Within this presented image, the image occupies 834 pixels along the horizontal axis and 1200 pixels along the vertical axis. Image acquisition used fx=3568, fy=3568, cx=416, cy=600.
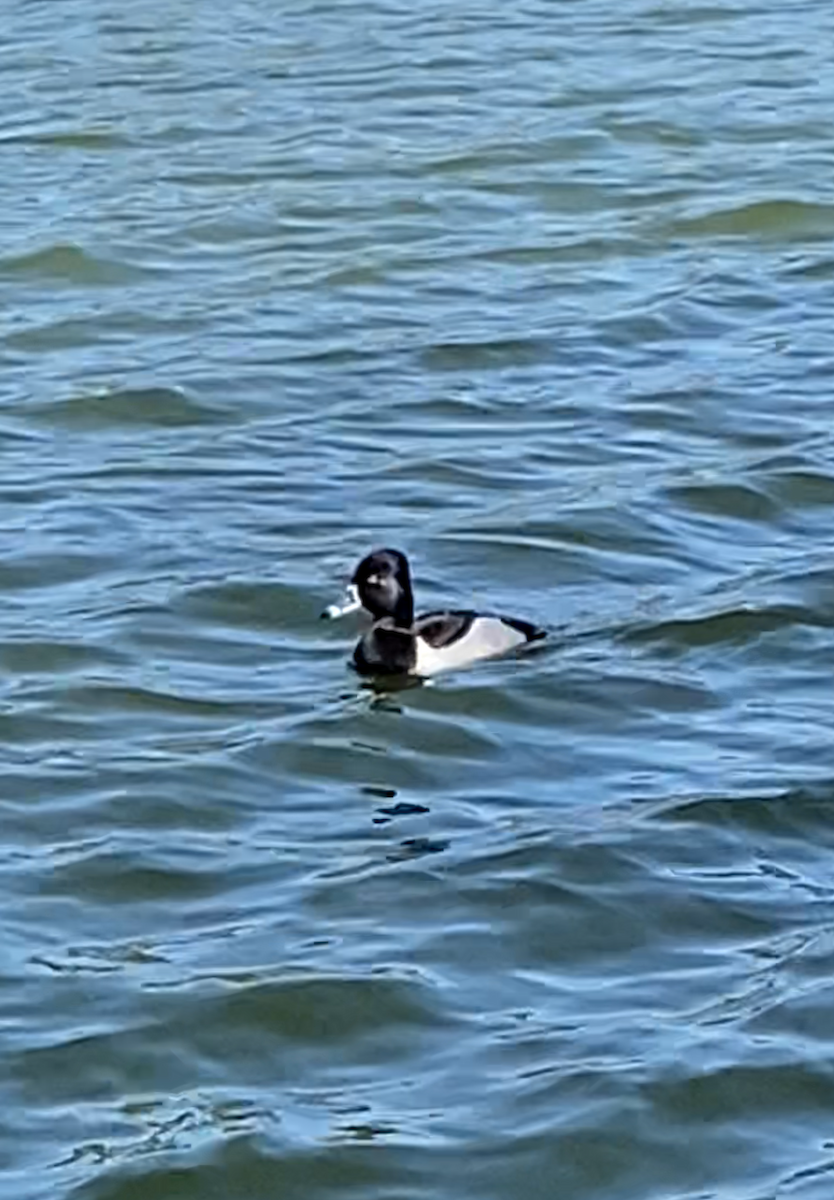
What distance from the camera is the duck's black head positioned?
11.8 meters

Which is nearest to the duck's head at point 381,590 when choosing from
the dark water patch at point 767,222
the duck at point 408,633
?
the duck at point 408,633

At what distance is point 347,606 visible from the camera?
12.0 metres

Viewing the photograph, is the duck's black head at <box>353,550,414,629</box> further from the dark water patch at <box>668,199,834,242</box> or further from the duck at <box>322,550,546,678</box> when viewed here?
the dark water patch at <box>668,199,834,242</box>

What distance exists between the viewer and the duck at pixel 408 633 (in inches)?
463

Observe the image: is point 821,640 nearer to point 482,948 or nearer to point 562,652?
point 562,652

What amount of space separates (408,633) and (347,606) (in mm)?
269

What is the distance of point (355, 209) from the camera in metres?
18.9

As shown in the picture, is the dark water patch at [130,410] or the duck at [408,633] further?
the dark water patch at [130,410]

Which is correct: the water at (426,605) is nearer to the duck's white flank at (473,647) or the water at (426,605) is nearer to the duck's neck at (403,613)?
the duck's white flank at (473,647)

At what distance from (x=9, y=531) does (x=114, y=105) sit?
832 cm

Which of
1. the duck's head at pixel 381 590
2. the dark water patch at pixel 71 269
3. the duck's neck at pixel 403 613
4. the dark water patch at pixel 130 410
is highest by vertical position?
the dark water patch at pixel 71 269

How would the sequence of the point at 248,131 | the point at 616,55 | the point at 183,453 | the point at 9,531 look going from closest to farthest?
the point at 9,531, the point at 183,453, the point at 248,131, the point at 616,55

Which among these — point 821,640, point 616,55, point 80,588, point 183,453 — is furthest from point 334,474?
point 616,55

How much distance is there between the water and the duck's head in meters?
0.25
